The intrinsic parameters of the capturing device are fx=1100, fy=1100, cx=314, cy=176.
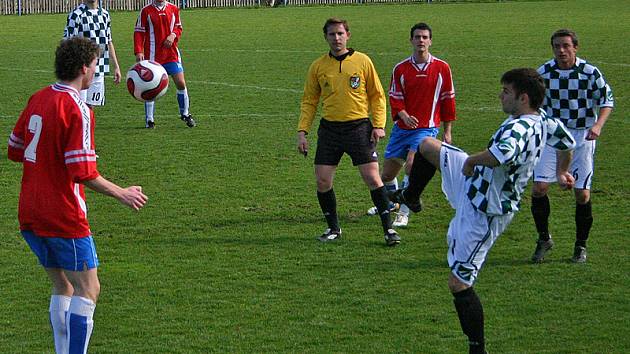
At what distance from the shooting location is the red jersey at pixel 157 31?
1800 centimetres

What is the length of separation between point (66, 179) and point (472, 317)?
2900 millimetres

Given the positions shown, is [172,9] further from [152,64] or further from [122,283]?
[122,283]

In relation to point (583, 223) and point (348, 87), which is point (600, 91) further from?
point (348, 87)

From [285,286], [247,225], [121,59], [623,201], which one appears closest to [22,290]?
[285,286]

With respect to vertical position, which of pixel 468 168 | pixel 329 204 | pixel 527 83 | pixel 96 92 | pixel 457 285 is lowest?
pixel 329 204

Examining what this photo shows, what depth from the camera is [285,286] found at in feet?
31.9

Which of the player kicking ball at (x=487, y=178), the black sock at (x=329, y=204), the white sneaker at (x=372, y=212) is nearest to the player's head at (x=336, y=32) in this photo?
the black sock at (x=329, y=204)

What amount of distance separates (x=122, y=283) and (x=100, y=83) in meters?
7.22

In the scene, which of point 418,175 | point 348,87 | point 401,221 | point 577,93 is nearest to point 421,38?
point 348,87

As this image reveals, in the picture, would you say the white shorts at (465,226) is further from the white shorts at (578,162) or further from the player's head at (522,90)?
the white shorts at (578,162)

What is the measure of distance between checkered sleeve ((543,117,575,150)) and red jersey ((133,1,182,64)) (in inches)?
442

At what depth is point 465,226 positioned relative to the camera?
7531 mm

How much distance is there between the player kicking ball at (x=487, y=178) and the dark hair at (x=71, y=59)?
2381mm

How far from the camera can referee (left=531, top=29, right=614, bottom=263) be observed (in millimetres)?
10125
